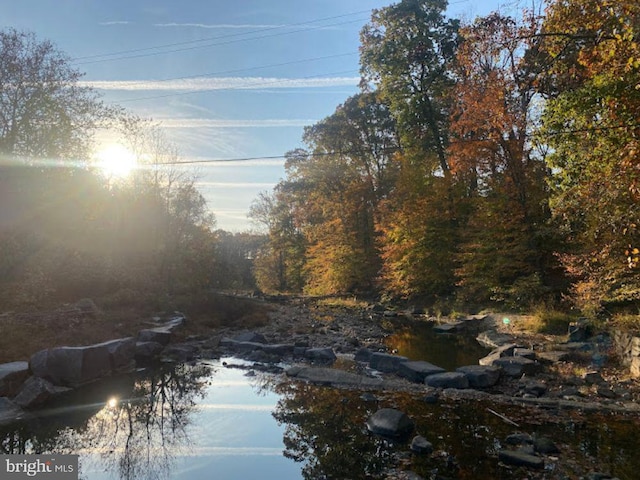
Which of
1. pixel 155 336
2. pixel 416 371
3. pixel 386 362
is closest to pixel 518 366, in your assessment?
pixel 416 371

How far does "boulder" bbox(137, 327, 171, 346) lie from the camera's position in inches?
543

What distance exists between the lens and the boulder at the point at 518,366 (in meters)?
10.8

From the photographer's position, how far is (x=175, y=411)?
895 centimetres

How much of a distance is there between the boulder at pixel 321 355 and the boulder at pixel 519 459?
24.0 feet

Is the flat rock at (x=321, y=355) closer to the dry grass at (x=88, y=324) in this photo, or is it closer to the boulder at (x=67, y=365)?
the dry grass at (x=88, y=324)

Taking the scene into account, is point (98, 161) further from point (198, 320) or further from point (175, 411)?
point (175, 411)

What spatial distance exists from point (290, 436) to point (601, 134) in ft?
32.4

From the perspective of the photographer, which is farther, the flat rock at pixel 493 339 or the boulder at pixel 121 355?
the flat rock at pixel 493 339

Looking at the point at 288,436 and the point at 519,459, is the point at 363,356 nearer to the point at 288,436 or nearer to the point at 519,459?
the point at 288,436

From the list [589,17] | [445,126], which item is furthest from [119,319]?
[445,126]

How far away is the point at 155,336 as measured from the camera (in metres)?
14.0

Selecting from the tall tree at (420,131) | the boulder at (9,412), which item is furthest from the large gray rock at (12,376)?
the tall tree at (420,131)

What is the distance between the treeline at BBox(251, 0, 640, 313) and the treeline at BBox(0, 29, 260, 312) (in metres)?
11.1

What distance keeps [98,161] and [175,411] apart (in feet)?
73.7
